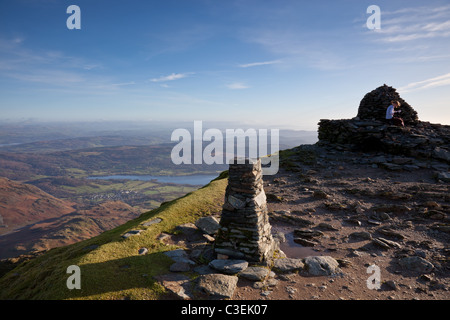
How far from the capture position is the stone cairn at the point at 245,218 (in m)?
9.48

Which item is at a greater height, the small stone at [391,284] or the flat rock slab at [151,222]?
the flat rock slab at [151,222]

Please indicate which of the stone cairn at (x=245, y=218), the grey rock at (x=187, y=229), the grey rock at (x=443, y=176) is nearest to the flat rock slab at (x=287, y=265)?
the stone cairn at (x=245, y=218)

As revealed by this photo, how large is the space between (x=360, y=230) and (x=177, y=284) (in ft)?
36.1

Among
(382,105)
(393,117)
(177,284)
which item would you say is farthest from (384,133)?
(177,284)

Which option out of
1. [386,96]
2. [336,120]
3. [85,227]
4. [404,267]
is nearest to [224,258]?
[404,267]

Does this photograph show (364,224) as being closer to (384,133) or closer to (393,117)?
(384,133)

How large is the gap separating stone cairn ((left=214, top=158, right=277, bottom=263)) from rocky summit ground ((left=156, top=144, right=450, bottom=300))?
1076 mm

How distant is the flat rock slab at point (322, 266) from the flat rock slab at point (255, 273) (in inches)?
76.7

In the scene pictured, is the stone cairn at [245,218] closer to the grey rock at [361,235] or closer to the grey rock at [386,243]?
the grey rock at [361,235]

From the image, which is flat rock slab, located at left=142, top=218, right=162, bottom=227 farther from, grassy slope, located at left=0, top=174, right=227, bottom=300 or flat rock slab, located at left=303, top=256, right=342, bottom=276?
flat rock slab, located at left=303, top=256, right=342, bottom=276

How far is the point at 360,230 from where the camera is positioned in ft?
43.5

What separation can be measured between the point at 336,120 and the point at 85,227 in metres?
116
